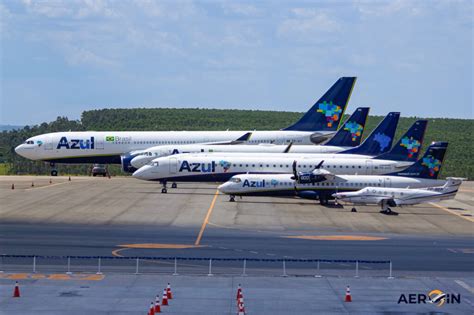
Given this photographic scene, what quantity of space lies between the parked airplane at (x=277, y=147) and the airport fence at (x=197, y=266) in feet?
144

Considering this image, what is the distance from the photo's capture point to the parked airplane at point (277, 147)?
86750 mm

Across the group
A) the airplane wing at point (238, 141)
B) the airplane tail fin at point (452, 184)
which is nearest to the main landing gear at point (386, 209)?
the airplane tail fin at point (452, 184)

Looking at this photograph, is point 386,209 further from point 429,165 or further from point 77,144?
point 77,144

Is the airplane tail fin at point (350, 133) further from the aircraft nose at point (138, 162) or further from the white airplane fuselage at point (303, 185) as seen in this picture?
the white airplane fuselage at point (303, 185)

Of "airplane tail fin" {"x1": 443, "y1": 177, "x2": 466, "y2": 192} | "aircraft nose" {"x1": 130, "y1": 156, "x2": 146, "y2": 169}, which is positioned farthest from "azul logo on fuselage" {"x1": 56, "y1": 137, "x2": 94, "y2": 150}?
"airplane tail fin" {"x1": 443, "y1": 177, "x2": 466, "y2": 192}

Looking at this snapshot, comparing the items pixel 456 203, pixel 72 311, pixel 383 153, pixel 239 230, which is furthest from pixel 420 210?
pixel 72 311

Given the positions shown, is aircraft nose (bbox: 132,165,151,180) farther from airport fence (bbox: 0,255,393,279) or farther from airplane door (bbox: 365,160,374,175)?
airport fence (bbox: 0,255,393,279)

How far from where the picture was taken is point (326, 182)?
71.8 meters

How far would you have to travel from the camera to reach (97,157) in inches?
3681

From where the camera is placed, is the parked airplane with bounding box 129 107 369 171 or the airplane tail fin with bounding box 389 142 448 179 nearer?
the airplane tail fin with bounding box 389 142 448 179

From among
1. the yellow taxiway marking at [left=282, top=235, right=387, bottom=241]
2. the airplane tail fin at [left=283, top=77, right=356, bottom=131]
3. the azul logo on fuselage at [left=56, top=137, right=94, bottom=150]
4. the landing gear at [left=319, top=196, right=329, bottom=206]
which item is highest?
the airplane tail fin at [left=283, top=77, right=356, bottom=131]

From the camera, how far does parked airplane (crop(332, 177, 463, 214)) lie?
67.0 m

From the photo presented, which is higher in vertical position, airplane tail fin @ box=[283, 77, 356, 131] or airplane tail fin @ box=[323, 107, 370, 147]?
airplane tail fin @ box=[283, 77, 356, 131]

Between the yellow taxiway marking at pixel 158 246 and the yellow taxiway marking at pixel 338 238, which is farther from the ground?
the yellow taxiway marking at pixel 158 246
